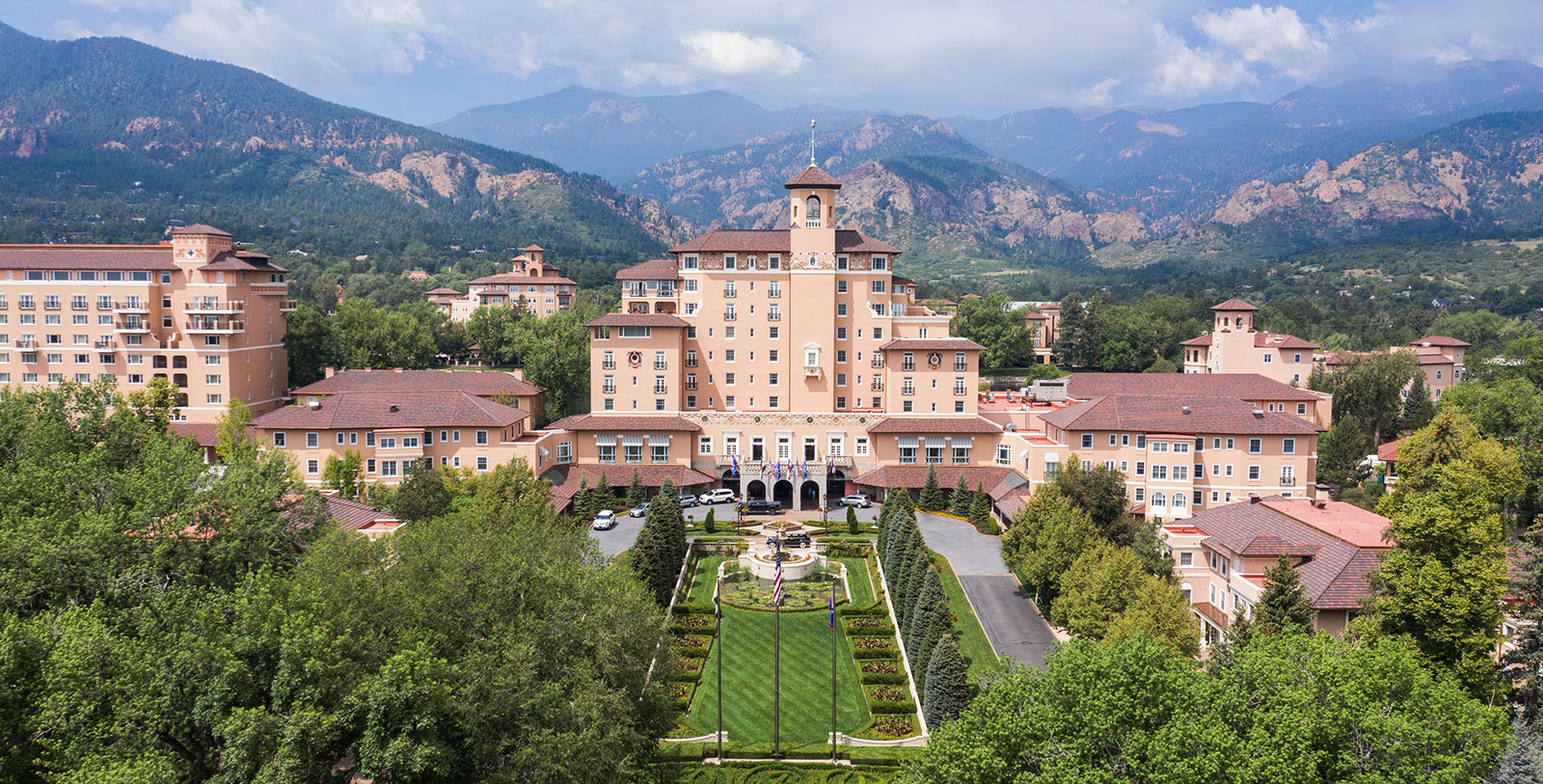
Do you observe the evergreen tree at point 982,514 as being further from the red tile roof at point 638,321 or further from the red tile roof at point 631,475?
the red tile roof at point 638,321

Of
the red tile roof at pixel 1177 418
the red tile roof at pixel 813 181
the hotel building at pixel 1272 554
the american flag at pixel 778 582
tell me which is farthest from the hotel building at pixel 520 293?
the hotel building at pixel 1272 554

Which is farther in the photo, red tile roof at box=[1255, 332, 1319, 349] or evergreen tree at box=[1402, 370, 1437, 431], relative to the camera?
red tile roof at box=[1255, 332, 1319, 349]

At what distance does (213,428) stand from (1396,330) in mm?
154734

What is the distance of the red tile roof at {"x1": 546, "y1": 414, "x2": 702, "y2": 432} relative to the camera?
242 feet

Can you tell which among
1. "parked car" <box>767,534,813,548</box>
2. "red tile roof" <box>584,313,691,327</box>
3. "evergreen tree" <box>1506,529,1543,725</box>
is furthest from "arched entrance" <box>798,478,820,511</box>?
"evergreen tree" <box>1506,529,1543,725</box>

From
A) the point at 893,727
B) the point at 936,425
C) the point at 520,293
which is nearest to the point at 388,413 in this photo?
the point at 936,425

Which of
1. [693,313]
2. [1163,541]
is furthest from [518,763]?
[693,313]

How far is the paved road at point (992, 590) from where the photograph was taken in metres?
46.0

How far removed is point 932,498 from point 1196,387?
2449 centimetres

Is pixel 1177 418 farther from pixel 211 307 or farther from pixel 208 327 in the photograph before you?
pixel 211 307

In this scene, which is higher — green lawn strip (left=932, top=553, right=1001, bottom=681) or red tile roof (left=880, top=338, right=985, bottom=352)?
red tile roof (left=880, top=338, right=985, bottom=352)

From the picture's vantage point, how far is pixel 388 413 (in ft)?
230

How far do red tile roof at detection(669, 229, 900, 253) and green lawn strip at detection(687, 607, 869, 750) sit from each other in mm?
37016

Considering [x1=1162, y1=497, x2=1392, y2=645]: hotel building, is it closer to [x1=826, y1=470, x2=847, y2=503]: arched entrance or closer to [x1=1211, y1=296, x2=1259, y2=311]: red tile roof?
[x1=826, y1=470, x2=847, y2=503]: arched entrance
